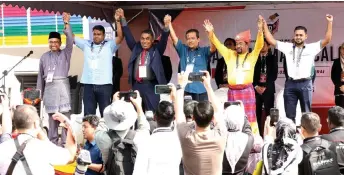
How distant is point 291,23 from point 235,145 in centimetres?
428

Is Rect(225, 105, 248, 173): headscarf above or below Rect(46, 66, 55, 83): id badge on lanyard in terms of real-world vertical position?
below

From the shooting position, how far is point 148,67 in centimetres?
740

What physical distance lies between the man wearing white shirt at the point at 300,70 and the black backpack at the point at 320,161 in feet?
8.46

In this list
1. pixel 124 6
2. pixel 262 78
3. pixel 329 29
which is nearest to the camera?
pixel 329 29

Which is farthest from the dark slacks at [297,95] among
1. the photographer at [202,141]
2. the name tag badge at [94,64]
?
the photographer at [202,141]

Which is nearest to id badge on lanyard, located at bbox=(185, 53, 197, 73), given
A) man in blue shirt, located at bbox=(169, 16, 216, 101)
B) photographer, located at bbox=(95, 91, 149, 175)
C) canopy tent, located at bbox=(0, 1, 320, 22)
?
man in blue shirt, located at bbox=(169, 16, 216, 101)

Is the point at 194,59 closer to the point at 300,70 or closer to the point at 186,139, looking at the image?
the point at 300,70

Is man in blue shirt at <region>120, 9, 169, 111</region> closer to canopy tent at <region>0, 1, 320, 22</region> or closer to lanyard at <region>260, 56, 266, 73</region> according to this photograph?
canopy tent at <region>0, 1, 320, 22</region>

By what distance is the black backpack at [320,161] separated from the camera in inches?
175

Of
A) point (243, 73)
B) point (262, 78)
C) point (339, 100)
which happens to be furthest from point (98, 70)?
point (339, 100)

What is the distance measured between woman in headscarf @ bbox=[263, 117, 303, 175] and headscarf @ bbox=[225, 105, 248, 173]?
0.31 m

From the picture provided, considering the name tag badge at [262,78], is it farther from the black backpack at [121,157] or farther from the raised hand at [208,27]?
the black backpack at [121,157]

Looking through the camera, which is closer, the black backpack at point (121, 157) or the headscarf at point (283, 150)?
the headscarf at point (283, 150)

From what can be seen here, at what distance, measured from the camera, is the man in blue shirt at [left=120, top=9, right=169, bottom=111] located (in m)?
7.39
